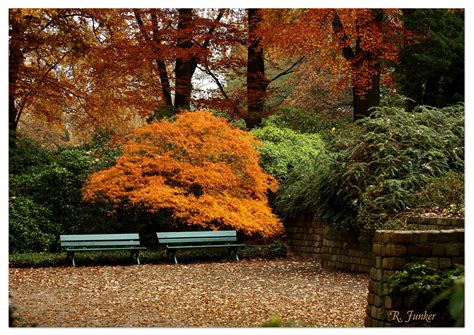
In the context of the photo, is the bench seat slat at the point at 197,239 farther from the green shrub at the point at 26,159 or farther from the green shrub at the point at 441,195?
the green shrub at the point at 441,195

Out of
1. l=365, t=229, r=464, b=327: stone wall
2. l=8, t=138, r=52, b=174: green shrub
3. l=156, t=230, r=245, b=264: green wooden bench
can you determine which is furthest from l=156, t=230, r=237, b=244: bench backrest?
l=365, t=229, r=464, b=327: stone wall

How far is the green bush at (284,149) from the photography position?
14.9 meters

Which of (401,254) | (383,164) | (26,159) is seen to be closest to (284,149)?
(383,164)

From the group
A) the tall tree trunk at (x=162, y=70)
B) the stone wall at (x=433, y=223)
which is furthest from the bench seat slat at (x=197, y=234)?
the tall tree trunk at (x=162, y=70)

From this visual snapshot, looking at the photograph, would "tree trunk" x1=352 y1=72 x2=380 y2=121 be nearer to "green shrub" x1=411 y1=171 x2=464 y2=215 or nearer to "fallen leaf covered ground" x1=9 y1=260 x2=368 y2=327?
"fallen leaf covered ground" x1=9 y1=260 x2=368 y2=327

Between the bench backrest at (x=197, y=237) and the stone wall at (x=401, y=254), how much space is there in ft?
23.2

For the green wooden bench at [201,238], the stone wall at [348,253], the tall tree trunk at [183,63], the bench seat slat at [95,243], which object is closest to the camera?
the stone wall at [348,253]

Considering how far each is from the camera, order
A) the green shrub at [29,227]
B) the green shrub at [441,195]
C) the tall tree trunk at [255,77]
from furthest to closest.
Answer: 1. the tall tree trunk at [255,77]
2. the green shrub at [29,227]
3. the green shrub at [441,195]

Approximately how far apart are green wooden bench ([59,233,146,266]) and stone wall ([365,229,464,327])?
6.79 meters

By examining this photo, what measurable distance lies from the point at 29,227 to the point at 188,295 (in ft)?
16.6

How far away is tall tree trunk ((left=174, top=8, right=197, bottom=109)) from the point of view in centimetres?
1781

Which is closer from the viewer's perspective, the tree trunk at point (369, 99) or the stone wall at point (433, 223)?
the stone wall at point (433, 223)

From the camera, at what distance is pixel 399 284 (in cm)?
659
